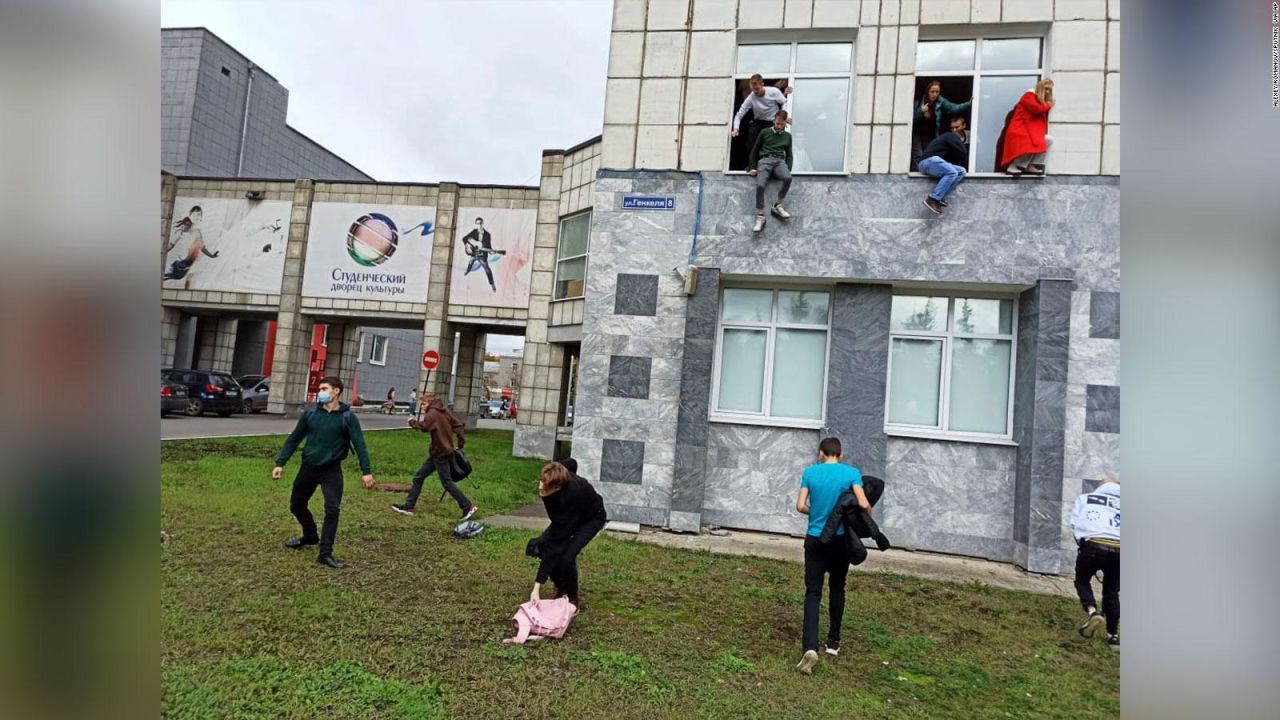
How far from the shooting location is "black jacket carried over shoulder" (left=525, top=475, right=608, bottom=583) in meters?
5.94

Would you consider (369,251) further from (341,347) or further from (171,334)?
(171,334)

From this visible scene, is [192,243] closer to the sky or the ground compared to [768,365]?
closer to the sky

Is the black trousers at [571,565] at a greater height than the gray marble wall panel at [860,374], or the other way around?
the gray marble wall panel at [860,374]

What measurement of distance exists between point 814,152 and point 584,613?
7.43 meters

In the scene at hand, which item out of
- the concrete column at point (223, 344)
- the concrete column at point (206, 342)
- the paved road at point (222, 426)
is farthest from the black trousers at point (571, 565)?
the concrete column at point (206, 342)

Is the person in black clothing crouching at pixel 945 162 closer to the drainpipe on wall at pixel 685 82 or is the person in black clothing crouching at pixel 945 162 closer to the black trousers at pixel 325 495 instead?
the drainpipe on wall at pixel 685 82

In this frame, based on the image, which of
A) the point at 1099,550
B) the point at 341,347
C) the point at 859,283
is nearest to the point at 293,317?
the point at 341,347

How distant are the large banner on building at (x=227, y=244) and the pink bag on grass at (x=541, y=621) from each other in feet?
83.9

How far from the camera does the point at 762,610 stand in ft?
22.1

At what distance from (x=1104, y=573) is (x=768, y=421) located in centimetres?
443

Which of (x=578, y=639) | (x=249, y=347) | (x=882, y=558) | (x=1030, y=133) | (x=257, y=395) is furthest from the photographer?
(x=249, y=347)

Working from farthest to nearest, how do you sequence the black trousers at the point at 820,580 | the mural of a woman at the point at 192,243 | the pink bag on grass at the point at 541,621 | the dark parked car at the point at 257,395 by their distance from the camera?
the mural of a woman at the point at 192,243 → the dark parked car at the point at 257,395 → the pink bag on grass at the point at 541,621 → the black trousers at the point at 820,580

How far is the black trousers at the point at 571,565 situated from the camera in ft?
20.0

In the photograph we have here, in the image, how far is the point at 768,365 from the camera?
10.1m
